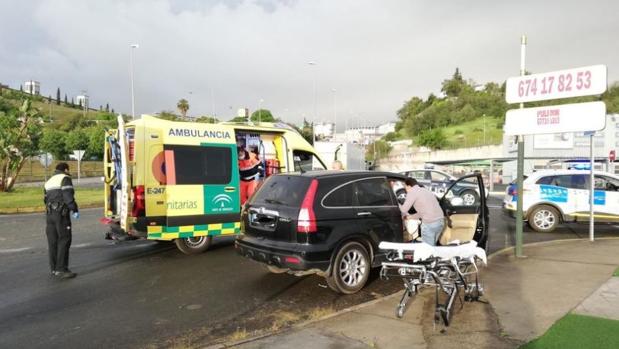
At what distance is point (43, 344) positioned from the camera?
493 cm

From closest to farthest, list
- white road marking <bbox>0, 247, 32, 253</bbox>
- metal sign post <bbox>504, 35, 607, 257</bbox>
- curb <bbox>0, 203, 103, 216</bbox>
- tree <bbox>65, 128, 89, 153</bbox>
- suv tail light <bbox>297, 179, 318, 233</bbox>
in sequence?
suv tail light <bbox>297, 179, 318, 233</bbox> → metal sign post <bbox>504, 35, 607, 257</bbox> → white road marking <bbox>0, 247, 32, 253</bbox> → curb <bbox>0, 203, 103, 216</bbox> → tree <bbox>65, 128, 89, 153</bbox>

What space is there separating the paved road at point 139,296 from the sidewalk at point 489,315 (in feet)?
2.81

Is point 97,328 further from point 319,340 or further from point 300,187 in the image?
point 300,187

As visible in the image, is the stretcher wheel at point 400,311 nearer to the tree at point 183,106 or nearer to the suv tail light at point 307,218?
the suv tail light at point 307,218

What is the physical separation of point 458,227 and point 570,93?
2.94m

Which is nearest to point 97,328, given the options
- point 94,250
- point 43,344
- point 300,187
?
point 43,344

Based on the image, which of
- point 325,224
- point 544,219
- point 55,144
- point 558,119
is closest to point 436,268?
point 325,224

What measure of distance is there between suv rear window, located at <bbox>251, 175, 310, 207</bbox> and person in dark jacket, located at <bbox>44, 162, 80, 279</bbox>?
3043mm

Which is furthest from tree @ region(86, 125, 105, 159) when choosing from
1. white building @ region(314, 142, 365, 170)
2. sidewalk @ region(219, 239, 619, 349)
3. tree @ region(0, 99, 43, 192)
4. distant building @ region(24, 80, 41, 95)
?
distant building @ region(24, 80, 41, 95)

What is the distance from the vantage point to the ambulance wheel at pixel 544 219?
1289 centimetres

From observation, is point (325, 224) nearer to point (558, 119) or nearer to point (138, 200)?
point (138, 200)

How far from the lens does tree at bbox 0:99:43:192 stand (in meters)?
27.8

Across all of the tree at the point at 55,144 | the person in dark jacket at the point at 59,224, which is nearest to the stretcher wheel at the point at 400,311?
the person in dark jacket at the point at 59,224

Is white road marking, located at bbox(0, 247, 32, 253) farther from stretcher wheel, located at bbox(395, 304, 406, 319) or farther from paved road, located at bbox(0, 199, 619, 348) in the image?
stretcher wheel, located at bbox(395, 304, 406, 319)
